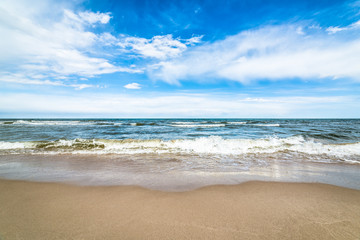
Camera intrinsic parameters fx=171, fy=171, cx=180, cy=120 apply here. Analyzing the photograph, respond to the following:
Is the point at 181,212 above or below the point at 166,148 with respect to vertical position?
above

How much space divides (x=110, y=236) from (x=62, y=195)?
1.87 metres

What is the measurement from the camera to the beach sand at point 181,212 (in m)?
2.14

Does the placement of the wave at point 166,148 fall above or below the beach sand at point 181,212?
below

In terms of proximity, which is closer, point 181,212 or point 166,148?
point 181,212

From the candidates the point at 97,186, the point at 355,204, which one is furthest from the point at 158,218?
the point at 355,204

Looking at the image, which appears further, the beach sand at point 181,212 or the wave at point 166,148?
the wave at point 166,148

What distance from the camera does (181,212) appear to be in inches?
103

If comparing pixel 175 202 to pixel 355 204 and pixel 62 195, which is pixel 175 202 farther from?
pixel 355 204

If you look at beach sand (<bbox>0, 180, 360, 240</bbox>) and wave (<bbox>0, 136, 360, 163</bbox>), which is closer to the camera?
beach sand (<bbox>0, 180, 360, 240</bbox>)

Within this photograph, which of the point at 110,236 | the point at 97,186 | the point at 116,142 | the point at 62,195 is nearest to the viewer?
the point at 110,236

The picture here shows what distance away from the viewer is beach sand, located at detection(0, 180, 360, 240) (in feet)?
7.03

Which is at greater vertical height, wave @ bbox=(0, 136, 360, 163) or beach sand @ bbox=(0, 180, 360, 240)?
beach sand @ bbox=(0, 180, 360, 240)

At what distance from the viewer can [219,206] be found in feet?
9.14

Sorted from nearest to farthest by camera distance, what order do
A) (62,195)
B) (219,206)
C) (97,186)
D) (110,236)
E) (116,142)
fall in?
(110,236), (219,206), (62,195), (97,186), (116,142)
